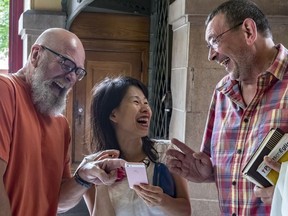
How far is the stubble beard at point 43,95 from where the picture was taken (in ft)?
5.04

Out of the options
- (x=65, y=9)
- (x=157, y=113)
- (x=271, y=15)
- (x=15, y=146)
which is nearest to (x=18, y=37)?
(x=65, y=9)

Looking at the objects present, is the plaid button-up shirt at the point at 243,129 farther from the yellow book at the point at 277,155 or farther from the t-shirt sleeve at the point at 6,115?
the t-shirt sleeve at the point at 6,115

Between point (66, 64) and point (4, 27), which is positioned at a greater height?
point (4, 27)

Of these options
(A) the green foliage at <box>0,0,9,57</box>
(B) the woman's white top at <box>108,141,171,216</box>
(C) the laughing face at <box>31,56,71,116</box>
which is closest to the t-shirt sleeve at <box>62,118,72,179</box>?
(C) the laughing face at <box>31,56,71,116</box>

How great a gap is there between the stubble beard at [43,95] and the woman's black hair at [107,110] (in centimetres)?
19

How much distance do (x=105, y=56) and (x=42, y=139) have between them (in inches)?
90.2

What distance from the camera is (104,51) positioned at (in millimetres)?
3754

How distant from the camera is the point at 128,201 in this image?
1.57 meters

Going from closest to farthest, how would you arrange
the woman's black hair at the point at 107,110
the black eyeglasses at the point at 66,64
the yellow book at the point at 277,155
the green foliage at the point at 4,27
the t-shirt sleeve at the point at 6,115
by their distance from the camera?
the yellow book at the point at 277,155 → the t-shirt sleeve at the point at 6,115 → the black eyeglasses at the point at 66,64 → the woman's black hair at the point at 107,110 → the green foliage at the point at 4,27

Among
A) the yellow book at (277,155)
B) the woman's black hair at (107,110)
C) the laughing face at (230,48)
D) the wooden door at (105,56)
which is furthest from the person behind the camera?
the wooden door at (105,56)

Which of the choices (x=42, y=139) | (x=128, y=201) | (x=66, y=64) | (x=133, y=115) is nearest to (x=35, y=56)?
(x=66, y=64)

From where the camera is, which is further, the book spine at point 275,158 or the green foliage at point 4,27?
the green foliage at point 4,27

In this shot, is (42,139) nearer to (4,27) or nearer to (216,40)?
(216,40)

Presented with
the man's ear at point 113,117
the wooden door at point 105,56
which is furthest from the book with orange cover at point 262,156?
the wooden door at point 105,56
